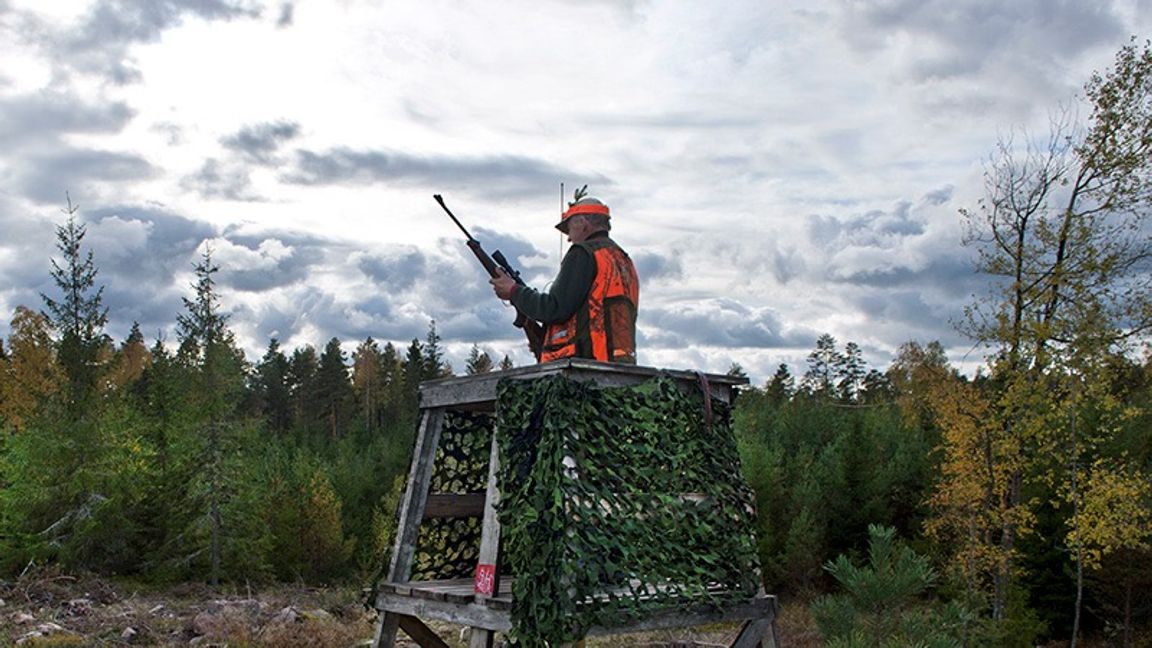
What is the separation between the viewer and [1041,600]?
25781 millimetres

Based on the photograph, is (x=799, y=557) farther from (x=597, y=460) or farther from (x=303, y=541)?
(x=597, y=460)

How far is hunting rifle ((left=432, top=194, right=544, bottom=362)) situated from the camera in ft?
25.3

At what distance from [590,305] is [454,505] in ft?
6.44

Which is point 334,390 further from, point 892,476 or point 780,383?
point 892,476

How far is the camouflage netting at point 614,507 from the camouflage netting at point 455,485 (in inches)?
61.2

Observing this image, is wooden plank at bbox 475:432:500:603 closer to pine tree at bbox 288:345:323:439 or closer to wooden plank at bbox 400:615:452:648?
wooden plank at bbox 400:615:452:648

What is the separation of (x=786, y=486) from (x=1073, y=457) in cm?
940

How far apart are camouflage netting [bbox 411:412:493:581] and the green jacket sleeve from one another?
55.5 inches

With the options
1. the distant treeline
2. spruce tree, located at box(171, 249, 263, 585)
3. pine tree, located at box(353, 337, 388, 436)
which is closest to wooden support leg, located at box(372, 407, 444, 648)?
the distant treeline

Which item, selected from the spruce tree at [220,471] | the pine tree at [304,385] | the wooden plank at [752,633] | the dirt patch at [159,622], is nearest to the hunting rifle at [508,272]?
the wooden plank at [752,633]

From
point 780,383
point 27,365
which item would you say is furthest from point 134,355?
point 780,383

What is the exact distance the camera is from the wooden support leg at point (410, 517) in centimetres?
739

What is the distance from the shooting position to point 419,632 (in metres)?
7.81

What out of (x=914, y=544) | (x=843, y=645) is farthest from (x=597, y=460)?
(x=914, y=544)
